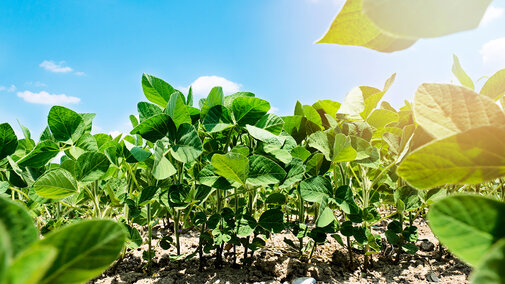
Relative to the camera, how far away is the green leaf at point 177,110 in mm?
989

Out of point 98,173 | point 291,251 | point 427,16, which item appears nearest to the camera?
point 427,16

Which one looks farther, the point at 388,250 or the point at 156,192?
the point at 388,250

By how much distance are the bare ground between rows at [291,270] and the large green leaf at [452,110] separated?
1146 mm

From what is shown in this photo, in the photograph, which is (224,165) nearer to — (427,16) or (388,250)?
(427,16)

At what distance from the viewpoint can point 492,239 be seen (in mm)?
260

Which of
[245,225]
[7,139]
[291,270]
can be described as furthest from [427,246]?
[7,139]

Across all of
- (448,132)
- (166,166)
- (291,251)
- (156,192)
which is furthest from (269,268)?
(448,132)

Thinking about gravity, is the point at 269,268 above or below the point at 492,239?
below

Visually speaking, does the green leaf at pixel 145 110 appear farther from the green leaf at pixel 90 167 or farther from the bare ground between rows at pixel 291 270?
the bare ground between rows at pixel 291 270

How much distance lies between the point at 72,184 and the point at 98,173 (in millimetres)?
88

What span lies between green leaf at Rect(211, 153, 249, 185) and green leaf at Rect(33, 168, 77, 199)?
47cm

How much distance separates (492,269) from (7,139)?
5.09 ft

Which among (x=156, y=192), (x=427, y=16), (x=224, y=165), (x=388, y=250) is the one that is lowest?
(x=388, y=250)

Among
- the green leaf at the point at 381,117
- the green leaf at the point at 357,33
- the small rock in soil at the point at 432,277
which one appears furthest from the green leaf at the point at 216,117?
the small rock in soil at the point at 432,277
